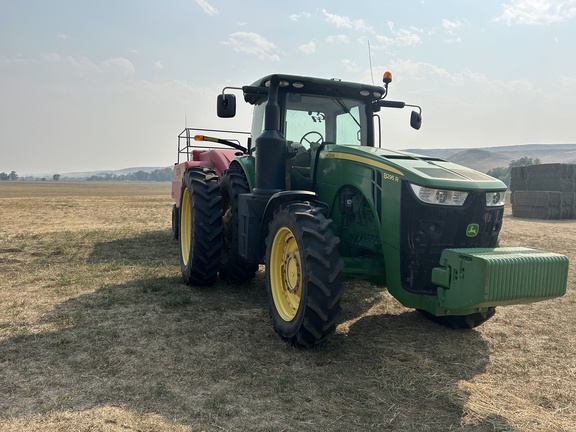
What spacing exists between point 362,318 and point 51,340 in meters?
3.22

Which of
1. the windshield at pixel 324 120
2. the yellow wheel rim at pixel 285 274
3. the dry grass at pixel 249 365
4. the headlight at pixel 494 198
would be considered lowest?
the dry grass at pixel 249 365

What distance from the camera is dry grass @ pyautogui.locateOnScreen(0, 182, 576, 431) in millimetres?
3031

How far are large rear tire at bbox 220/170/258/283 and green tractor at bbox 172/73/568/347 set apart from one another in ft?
0.15

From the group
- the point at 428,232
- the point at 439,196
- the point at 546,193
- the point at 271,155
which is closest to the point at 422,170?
the point at 439,196

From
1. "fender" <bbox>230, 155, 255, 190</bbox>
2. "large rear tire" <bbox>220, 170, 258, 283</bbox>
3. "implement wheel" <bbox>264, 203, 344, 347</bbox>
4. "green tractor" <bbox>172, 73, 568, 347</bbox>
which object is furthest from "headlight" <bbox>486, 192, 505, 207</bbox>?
"large rear tire" <bbox>220, 170, 258, 283</bbox>

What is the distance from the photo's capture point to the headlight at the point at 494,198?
4046 millimetres

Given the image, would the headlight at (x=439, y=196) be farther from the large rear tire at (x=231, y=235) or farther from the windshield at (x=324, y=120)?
the large rear tire at (x=231, y=235)

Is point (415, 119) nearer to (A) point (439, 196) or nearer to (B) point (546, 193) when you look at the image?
(A) point (439, 196)

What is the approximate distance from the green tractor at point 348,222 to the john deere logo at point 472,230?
0.05ft

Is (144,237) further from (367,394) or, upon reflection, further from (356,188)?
(367,394)

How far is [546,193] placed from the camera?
65.3 ft

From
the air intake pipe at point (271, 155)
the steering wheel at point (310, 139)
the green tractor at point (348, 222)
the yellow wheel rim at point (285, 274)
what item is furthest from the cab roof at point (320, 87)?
the yellow wheel rim at point (285, 274)

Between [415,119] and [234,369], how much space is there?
13.2ft

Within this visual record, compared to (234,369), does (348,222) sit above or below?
above
